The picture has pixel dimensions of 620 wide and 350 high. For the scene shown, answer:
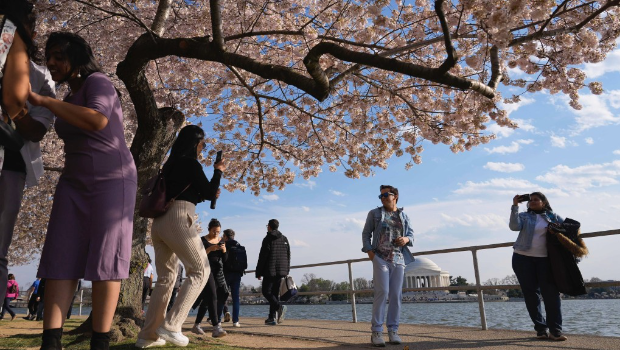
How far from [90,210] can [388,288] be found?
3.64 metres

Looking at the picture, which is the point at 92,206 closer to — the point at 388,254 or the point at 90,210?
the point at 90,210

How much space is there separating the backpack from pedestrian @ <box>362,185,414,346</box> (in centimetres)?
301

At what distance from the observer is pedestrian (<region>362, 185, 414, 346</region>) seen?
5.12 m

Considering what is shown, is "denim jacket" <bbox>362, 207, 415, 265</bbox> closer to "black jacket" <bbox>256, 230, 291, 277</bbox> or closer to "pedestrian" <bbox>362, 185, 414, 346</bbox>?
"pedestrian" <bbox>362, 185, 414, 346</bbox>

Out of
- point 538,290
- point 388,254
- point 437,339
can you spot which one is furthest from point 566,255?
point 388,254

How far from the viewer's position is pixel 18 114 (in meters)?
2.27

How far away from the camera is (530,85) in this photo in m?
7.46

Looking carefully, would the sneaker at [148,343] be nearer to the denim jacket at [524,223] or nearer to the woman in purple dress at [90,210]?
the woman in purple dress at [90,210]

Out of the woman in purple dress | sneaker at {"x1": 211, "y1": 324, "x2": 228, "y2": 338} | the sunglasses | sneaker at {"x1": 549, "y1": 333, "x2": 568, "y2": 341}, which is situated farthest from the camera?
sneaker at {"x1": 211, "y1": 324, "x2": 228, "y2": 338}

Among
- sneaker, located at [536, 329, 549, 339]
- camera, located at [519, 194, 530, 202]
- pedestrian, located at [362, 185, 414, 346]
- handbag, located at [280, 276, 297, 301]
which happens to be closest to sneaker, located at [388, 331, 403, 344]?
pedestrian, located at [362, 185, 414, 346]

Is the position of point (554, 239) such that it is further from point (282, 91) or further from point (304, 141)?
point (304, 141)

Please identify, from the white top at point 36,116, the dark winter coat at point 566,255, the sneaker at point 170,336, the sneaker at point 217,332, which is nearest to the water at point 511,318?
the dark winter coat at point 566,255

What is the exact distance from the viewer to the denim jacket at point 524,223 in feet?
18.0

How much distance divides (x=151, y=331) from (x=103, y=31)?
8107 mm
